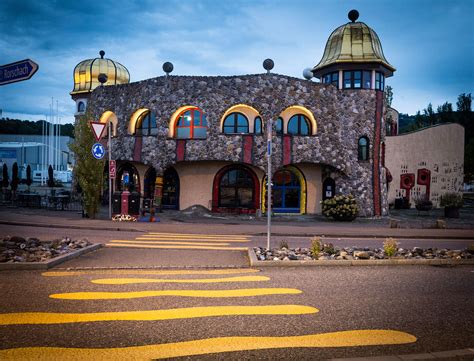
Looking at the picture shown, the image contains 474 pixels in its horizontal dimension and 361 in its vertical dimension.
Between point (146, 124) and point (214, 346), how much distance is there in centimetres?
2422

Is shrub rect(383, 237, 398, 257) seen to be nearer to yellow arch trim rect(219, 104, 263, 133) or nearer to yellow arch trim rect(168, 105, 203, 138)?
yellow arch trim rect(219, 104, 263, 133)

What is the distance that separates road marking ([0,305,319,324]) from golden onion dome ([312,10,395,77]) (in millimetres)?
23477

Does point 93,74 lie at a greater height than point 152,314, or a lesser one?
greater

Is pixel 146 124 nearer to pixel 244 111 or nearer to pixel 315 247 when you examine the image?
pixel 244 111

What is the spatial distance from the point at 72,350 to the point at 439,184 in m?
37.2

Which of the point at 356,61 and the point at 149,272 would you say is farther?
the point at 356,61

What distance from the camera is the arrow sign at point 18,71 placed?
260 inches

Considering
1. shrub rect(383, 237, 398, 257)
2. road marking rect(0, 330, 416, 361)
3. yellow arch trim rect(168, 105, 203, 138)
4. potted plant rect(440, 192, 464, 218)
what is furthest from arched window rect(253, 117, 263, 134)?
road marking rect(0, 330, 416, 361)

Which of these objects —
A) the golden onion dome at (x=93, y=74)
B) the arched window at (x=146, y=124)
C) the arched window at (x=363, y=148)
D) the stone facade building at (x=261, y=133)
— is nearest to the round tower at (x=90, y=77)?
the golden onion dome at (x=93, y=74)

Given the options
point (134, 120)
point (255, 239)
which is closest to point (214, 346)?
point (255, 239)

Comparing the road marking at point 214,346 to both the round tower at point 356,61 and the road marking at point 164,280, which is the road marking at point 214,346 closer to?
the road marking at point 164,280

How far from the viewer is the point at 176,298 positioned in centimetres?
633

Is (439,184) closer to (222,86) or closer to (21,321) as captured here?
(222,86)

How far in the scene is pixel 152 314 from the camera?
218 inches
